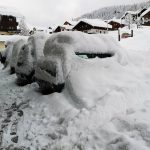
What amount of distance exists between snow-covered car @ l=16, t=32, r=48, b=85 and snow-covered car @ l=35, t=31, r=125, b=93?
2.03m

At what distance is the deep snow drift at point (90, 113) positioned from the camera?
5883 mm

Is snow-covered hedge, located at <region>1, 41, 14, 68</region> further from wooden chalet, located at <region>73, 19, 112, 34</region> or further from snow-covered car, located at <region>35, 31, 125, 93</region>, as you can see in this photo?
wooden chalet, located at <region>73, 19, 112, 34</region>

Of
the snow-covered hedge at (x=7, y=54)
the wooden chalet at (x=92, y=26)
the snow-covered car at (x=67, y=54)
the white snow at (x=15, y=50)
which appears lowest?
the wooden chalet at (x=92, y=26)

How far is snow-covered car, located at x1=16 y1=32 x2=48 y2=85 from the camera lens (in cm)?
1166

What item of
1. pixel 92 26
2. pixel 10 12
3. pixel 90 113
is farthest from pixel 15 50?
pixel 92 26

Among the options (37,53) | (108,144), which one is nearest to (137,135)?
(108,144)

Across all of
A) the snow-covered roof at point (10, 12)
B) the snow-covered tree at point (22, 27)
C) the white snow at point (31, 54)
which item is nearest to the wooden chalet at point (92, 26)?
the snow-covered tree at point (22, 27)

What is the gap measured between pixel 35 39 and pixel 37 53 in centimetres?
85

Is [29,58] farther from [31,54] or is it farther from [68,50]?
[68,50]

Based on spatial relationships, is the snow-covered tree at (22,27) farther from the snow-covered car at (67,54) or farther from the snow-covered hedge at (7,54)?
the snow-covered car at (67,54)

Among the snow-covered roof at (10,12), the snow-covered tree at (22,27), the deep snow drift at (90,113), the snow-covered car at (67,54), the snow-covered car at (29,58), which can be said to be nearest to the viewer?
the deep snow drift at (90,113)

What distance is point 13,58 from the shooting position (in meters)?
15.0

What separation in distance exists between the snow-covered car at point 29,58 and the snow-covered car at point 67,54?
2031 millimetres

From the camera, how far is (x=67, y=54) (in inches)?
339
